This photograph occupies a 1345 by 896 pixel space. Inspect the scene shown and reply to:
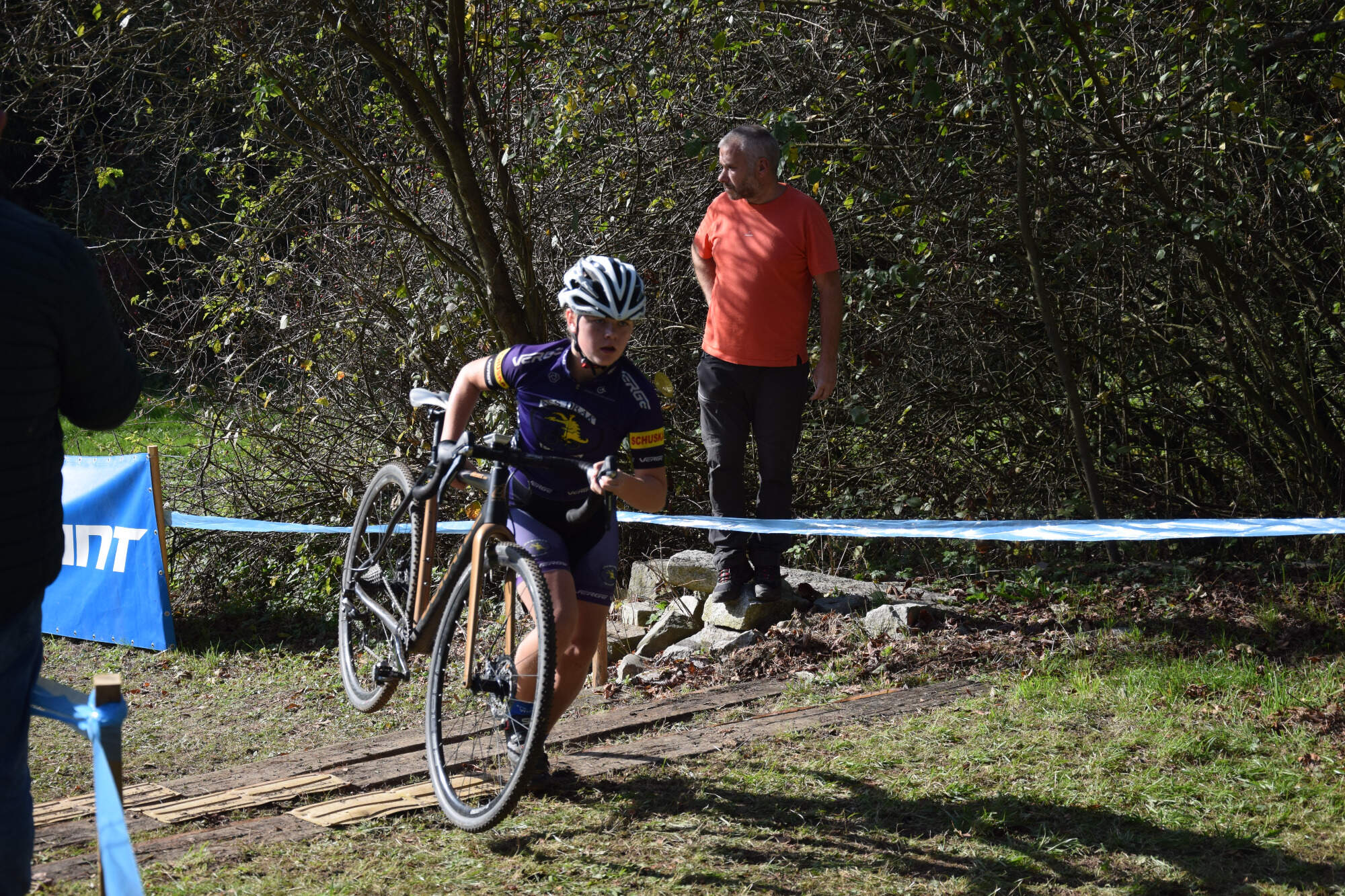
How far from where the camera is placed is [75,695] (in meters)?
2.66

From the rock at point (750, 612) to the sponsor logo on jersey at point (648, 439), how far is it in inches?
95.5

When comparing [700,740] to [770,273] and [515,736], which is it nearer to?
[515,736]

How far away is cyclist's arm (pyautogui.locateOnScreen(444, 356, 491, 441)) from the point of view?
4730 mm

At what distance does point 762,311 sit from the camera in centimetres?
642

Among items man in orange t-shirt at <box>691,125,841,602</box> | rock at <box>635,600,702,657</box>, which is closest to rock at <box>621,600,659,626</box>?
rock at <box>635,600,702,657</box>

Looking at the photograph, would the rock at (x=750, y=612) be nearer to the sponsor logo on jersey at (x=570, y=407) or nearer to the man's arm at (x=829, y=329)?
the man's arm at (x=829, y=329)

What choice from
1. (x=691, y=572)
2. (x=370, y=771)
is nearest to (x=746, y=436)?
(x=691, y=572)

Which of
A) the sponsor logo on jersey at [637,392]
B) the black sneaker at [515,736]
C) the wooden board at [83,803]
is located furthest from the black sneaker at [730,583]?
the wooden board at [83,803]

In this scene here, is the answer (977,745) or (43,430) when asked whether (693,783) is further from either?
(43,430)

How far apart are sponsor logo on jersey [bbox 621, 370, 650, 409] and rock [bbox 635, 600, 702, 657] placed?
8.76 ft

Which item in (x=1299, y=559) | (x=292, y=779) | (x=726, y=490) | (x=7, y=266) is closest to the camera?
(x=7, y=266)

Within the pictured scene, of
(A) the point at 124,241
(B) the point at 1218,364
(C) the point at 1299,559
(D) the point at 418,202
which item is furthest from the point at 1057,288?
A: (A) the point at 124,241

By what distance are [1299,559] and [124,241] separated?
781 cm

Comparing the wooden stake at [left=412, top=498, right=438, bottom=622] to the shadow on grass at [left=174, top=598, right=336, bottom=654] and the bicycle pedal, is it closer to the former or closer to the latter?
the bicycle pedal
